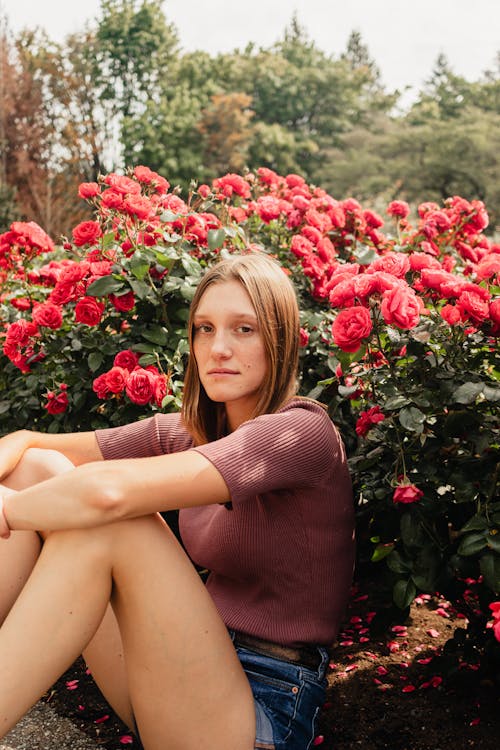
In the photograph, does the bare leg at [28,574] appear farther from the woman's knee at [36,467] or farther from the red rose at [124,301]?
the red rose at [124,301]

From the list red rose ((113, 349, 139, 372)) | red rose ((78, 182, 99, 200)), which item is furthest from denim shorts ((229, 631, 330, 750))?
red rose ((78, 182, 99, 200))

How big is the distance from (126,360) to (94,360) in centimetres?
20

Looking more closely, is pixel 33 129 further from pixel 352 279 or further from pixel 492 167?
pixel 352 279

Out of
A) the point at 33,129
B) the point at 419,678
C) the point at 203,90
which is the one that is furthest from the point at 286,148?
the point at 419,678

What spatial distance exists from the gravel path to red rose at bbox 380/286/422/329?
4.63 ft

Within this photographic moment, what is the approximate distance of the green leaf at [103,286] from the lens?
8.41ft

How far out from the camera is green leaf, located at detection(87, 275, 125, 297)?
2.56 meters

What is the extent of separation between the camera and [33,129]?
69.6 ft

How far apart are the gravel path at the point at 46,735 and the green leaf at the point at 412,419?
1242mm

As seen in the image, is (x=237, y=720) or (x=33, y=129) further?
(x=33, y=129)

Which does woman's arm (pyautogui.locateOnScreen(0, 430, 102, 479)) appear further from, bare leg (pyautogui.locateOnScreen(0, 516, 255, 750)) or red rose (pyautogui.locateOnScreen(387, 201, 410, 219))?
red rose (pyautogui.locateOnScreen(387, 201, 410, 219))

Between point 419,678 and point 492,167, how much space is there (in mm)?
23500

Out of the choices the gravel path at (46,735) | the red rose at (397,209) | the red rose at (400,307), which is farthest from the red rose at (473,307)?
the red rose at (397,209)

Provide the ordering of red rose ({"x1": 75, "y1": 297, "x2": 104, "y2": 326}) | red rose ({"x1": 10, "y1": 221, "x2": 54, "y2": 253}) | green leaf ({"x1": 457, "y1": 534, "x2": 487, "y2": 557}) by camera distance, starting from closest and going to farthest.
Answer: green leaf ({"x1": 457, "y1": 534, "x2": 487, "y2": 557})
red rose ({"x1": 75, "y1": 297, "x2": 104, "y2": 326})
red rose ({"x1": 10, "y1": 221, "x2": 54, "y2": 253})
